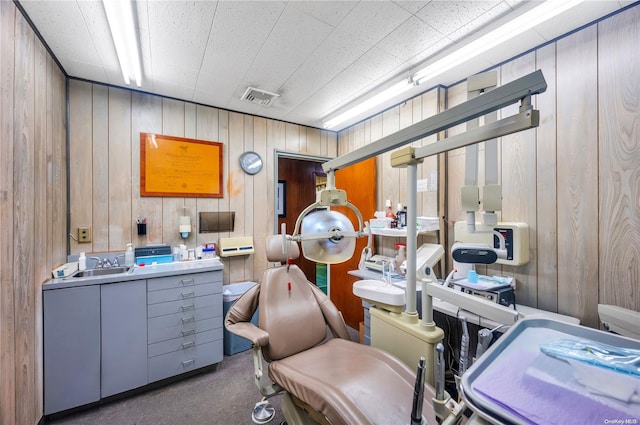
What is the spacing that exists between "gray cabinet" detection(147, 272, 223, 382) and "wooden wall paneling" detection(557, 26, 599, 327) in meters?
2.73

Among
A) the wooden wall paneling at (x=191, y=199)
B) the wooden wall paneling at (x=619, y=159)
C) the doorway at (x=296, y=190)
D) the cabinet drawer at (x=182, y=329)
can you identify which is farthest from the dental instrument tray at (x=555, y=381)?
the doorway at (x=296, y=190)

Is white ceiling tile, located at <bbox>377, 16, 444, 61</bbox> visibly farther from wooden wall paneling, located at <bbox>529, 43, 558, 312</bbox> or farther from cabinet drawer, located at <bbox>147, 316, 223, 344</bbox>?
cabinet drawer, located at <bbox>147, 316, 223, 344</bbox>

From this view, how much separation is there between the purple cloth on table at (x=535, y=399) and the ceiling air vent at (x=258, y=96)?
267cm

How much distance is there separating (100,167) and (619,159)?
3960 millimetres

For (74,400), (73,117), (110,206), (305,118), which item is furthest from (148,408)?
(305,118)

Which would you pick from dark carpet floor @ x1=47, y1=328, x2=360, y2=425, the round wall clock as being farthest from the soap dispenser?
the round wall clock

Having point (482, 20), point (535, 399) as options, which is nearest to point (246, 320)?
point (535, 399)

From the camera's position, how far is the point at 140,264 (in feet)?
8.08

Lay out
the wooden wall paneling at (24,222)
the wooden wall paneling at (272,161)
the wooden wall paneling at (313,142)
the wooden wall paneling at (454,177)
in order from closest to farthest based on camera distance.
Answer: the wooden wall paneling at (24,222), the wooden wall paneling at (454,177), the wooden wall paneling at (272,161), the wooden wall paneling at (313,142)

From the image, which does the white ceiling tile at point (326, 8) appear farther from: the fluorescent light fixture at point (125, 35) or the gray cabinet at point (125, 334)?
the gray cabinet at point (125, 334)

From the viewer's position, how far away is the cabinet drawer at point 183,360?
215cm

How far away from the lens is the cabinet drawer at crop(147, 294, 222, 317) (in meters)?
2.17

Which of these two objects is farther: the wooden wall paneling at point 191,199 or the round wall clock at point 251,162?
the round wall clock at point 251,162

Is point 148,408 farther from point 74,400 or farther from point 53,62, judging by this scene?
point 53,62
